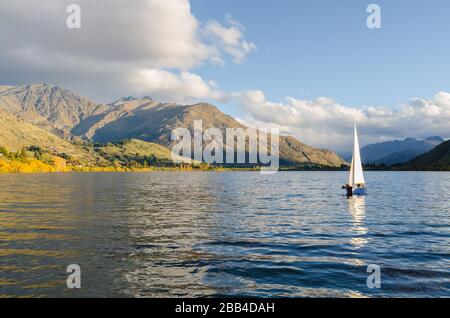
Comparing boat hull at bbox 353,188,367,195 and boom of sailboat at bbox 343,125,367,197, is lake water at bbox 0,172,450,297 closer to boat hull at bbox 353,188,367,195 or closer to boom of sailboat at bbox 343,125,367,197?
boom of sailboat at bbox 343,125,367,197

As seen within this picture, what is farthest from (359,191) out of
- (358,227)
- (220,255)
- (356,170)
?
(220,255)

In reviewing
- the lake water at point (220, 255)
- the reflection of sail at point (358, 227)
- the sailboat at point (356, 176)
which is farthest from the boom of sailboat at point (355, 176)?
the lake water at point (220, 255)

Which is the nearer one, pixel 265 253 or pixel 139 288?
pixel 139 288

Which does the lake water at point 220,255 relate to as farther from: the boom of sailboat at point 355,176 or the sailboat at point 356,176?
the sailboat at point 356,176

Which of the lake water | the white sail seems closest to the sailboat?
the white sail

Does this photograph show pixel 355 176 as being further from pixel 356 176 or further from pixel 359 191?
pixel 359 191
